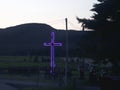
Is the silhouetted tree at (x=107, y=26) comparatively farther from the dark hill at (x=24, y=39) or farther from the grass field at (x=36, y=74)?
the dark hill at (x=24, y=39)

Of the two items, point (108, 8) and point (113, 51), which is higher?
point (108, 8)

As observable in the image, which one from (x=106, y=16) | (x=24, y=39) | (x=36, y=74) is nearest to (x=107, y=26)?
(x=106, y=16)

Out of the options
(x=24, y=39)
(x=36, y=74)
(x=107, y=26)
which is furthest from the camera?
(x=24, y=39)

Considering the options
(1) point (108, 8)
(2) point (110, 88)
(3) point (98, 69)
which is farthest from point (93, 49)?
(2) point (110, 88)

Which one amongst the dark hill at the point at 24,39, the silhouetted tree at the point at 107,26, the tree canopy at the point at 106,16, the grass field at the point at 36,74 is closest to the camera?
the silhouetted tree at the point at 107,26

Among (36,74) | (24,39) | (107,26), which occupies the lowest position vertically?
(36,74)

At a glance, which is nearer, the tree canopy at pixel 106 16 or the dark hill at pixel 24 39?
the tree canopy at pixel 106 16

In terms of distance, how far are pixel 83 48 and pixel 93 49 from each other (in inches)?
77.3

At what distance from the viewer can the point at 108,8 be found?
47.6 m

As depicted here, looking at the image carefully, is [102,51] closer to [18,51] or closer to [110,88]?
[110,88]

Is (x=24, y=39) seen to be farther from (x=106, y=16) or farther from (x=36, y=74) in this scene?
(x=106, y=16)

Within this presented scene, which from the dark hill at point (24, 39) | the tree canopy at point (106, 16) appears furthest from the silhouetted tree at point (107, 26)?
the dark hill at point (24, 39)

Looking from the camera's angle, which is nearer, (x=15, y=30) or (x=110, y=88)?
(x=110, y=88)

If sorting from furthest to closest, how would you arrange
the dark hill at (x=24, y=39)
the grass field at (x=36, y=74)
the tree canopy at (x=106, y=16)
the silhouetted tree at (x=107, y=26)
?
the dark hill at (x=24, y=39), the grass field at (x=36, y=74), the tree canopy at (x=106, y=16), the silhouetted tree at (x=107, y=26)
